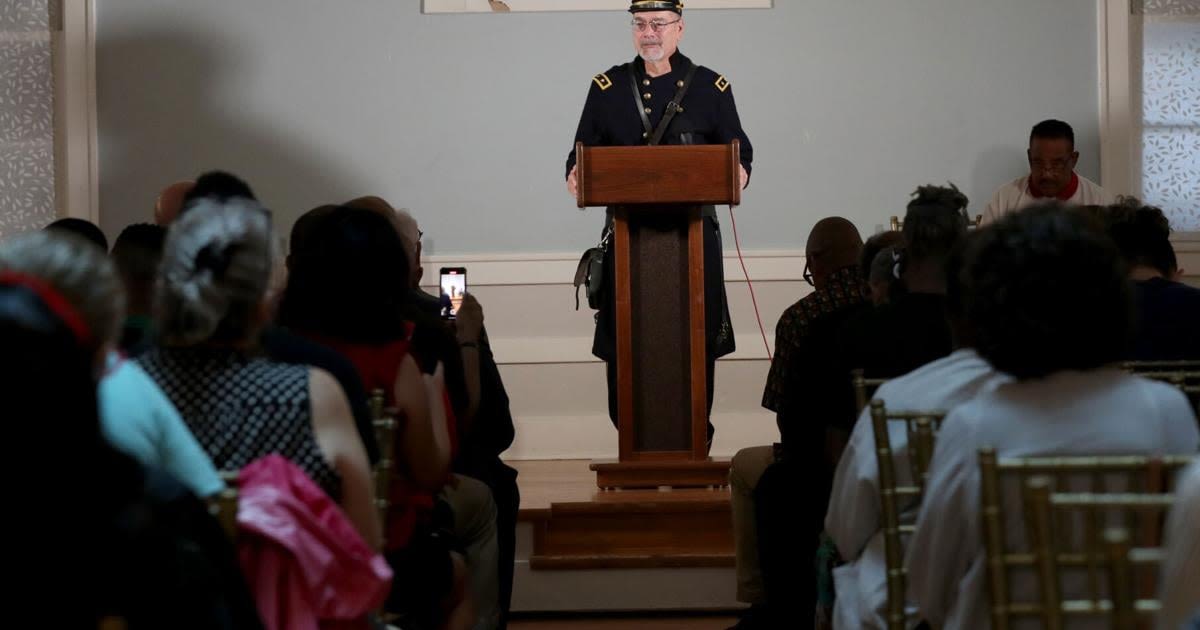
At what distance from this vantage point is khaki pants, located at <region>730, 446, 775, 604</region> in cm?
416

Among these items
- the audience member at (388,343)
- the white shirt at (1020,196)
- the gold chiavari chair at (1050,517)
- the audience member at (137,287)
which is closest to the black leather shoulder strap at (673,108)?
the white shirt at (1020,196)

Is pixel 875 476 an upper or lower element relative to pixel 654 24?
lower

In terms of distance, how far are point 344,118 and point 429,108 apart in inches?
14.8

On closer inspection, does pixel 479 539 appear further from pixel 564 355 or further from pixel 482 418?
pixel 564 355

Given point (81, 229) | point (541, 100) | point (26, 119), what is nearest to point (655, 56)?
point (541, 100)

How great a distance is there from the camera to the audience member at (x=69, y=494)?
1.18 meters

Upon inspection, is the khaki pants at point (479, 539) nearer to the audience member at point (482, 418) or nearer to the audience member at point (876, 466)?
the audience member at point (482, 418)

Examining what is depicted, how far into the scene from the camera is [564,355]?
7.21m

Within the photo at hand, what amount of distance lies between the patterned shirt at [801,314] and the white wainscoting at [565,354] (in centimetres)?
290

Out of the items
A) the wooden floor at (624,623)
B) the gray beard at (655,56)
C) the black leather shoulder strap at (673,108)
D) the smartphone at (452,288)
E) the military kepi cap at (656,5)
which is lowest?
the wooden floor at (624,623)

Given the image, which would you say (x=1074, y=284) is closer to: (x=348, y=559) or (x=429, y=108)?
(x=348, y=559)

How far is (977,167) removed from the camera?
285 inches

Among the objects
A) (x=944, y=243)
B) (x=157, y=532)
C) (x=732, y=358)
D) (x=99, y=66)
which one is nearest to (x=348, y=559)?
(x=157, y=532)

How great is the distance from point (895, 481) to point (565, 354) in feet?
15.8
